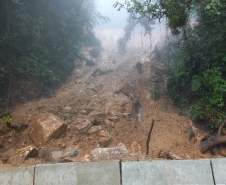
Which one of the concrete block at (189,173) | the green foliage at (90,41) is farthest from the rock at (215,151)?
the green foliage at (90,41)

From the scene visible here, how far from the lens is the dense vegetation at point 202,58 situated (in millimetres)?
4195

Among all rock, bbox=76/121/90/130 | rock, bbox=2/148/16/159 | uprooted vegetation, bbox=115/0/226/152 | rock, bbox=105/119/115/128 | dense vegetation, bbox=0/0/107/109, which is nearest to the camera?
rock, bbox=2/148/16/159

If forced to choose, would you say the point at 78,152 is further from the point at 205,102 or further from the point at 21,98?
the point at 21,98

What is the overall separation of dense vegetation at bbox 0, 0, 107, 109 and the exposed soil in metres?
1.12

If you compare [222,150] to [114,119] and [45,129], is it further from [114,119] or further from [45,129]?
[45,129]

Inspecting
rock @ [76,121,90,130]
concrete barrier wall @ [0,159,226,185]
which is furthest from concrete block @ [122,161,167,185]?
rock @ [76,121,90,130]

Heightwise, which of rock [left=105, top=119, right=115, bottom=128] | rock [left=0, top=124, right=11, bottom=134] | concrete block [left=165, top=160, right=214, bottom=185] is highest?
rock [left=105, top=119, right=115, bottom=128]

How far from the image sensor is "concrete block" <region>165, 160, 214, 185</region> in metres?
2.60

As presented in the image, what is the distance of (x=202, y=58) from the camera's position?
5.76m

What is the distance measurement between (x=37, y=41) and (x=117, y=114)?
6.30 m

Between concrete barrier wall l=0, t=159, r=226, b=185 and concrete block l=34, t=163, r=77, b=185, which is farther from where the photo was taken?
concrete block l=34, t=163, r=77, b=185

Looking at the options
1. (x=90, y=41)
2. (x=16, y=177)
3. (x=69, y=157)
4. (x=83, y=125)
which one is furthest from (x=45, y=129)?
(x=90, y=41)

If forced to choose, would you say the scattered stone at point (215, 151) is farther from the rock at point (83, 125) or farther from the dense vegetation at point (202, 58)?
the rock at point (83, 125)

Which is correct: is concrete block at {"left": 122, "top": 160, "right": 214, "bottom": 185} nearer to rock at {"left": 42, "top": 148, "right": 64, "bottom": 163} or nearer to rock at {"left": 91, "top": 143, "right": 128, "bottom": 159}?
rock at {"left": 91, "top": 143, "right": 128, "bottom": 159}
